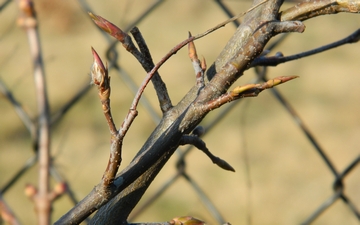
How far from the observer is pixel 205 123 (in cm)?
260

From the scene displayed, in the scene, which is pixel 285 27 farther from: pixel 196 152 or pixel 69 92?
pixel 69 92

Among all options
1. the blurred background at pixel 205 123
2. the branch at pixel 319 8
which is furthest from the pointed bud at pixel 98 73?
the blurred background at pixel 205 123

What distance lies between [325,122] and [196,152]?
73cm

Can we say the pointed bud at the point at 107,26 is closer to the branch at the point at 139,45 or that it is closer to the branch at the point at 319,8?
the branch at the point at 139,45

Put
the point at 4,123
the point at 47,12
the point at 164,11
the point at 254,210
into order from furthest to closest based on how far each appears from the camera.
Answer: the point at 164,11, the point at 47,12, the point at 4,123, the point at 254,210

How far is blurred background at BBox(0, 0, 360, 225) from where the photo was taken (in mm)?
2277

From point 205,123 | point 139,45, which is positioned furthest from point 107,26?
point 205,123

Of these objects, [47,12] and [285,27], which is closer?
[285,27]

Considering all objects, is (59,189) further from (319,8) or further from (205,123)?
(205,123)

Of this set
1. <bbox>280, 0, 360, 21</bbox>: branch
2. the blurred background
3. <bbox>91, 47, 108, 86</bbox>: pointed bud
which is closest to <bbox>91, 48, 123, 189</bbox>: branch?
<bbox>91, 47, 108, 86</bbox>: pointed bud

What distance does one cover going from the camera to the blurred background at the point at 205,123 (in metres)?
2.28

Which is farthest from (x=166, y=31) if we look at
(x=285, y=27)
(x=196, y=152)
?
(x=285, y=27)

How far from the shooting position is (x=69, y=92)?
296 cm

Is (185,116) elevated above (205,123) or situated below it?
above
